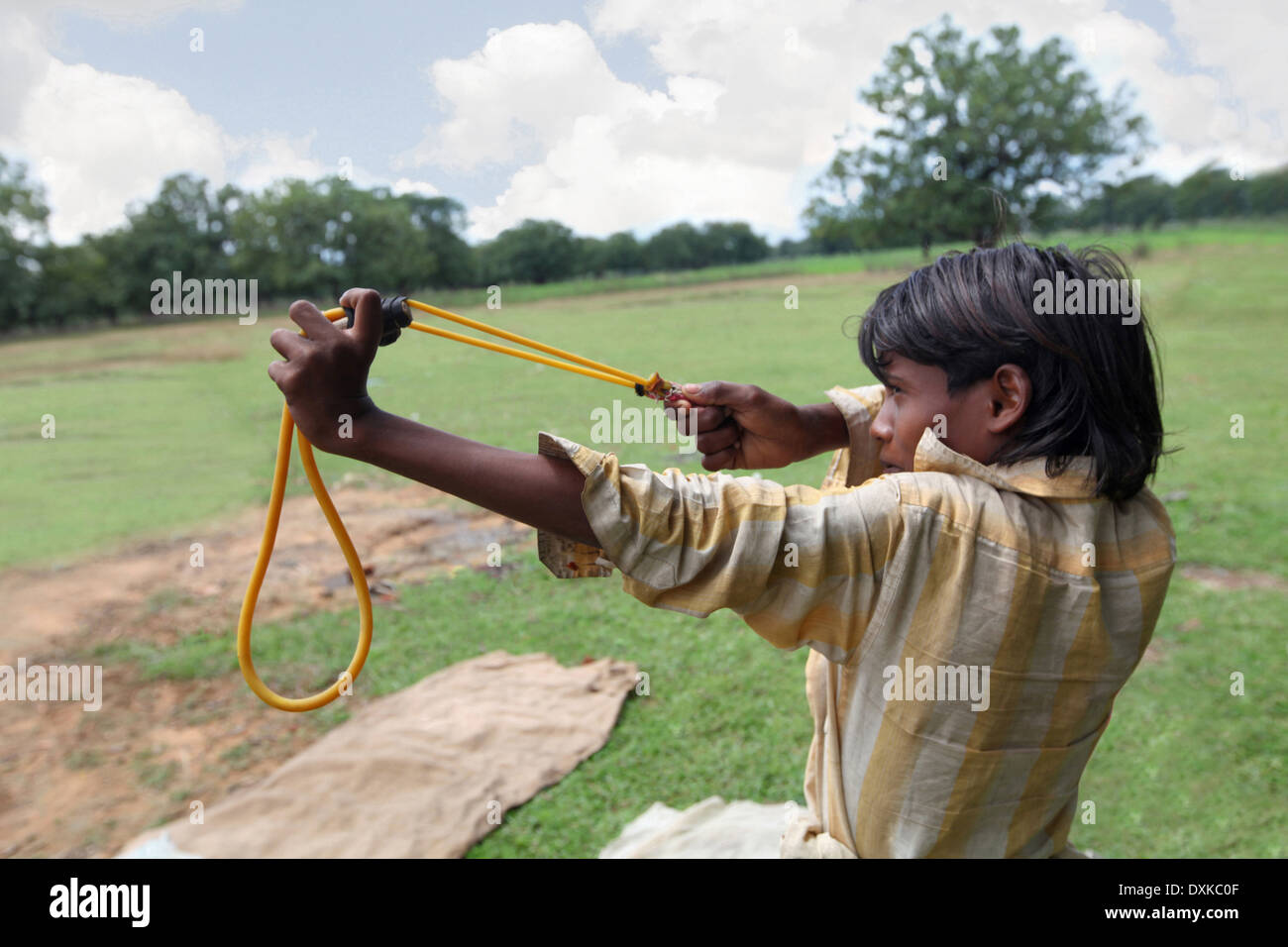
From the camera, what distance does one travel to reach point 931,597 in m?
1.30

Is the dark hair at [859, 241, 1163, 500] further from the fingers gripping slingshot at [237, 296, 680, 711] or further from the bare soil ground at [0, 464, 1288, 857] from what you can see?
the bare soil ground at [0, 464, 1288, 857]

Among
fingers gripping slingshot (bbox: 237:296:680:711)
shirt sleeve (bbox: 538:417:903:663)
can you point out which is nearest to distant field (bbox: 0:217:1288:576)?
shirt sleeve (bbox: 538:417:903:663)

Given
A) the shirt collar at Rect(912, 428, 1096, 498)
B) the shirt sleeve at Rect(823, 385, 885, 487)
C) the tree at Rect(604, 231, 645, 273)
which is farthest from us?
the tree at Rect(604, 231, 645, 273)

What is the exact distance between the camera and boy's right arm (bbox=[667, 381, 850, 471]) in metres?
1.90

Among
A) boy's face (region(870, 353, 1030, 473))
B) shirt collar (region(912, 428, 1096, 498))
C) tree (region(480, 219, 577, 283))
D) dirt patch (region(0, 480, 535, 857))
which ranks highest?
tree (region(480, 219, 577, 283))

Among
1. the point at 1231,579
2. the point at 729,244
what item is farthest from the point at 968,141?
the point at 1231,579

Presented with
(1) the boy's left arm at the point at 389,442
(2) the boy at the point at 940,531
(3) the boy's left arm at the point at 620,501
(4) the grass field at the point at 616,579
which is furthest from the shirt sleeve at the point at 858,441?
(1) the boy's left arm at the point at 389,442

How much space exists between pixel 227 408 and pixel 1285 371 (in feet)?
51.3

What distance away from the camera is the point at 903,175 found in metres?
30.6

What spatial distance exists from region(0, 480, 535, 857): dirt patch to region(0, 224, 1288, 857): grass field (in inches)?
10.8

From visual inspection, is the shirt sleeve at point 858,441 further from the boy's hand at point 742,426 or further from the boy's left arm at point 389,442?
the boy's left arm at point 389,442

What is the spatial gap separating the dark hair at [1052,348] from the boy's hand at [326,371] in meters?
0.88

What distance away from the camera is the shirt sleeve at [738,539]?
1158 millimetres

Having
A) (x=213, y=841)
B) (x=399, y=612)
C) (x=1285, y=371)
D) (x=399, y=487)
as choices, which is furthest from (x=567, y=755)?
(x=1285, y=371)
